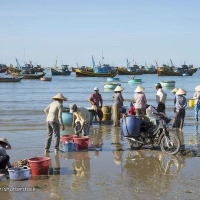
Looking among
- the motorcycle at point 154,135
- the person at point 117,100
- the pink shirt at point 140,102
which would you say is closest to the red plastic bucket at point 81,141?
the motorcycle at point 154,135

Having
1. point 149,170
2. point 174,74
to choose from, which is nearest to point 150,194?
point 149,170

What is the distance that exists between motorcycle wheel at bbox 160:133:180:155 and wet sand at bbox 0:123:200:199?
0.17 m

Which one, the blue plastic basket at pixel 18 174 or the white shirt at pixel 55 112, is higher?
the white shirt at pixel 55 112

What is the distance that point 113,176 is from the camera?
703 centimetres

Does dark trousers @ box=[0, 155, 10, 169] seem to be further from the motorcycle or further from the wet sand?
the motorcycle

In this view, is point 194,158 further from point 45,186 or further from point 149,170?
point 45,186

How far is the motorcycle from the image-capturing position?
8734mm

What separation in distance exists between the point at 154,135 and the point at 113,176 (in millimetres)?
2456

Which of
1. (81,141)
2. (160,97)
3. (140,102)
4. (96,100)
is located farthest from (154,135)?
(96,100)

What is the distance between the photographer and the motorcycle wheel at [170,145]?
8641 mm

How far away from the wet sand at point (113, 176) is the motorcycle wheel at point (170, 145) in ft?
0.56

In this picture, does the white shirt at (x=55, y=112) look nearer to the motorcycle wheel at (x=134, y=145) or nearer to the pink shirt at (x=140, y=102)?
the motorcycle wheel at (x=134, y=145)

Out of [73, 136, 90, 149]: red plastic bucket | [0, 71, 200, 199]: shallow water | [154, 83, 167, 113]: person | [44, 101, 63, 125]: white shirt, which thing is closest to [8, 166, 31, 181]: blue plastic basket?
[0, 71, 200, 199]: shallow water

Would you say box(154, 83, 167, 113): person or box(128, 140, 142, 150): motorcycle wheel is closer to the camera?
box(128, 140, 142, 150): motorcycle wheel
